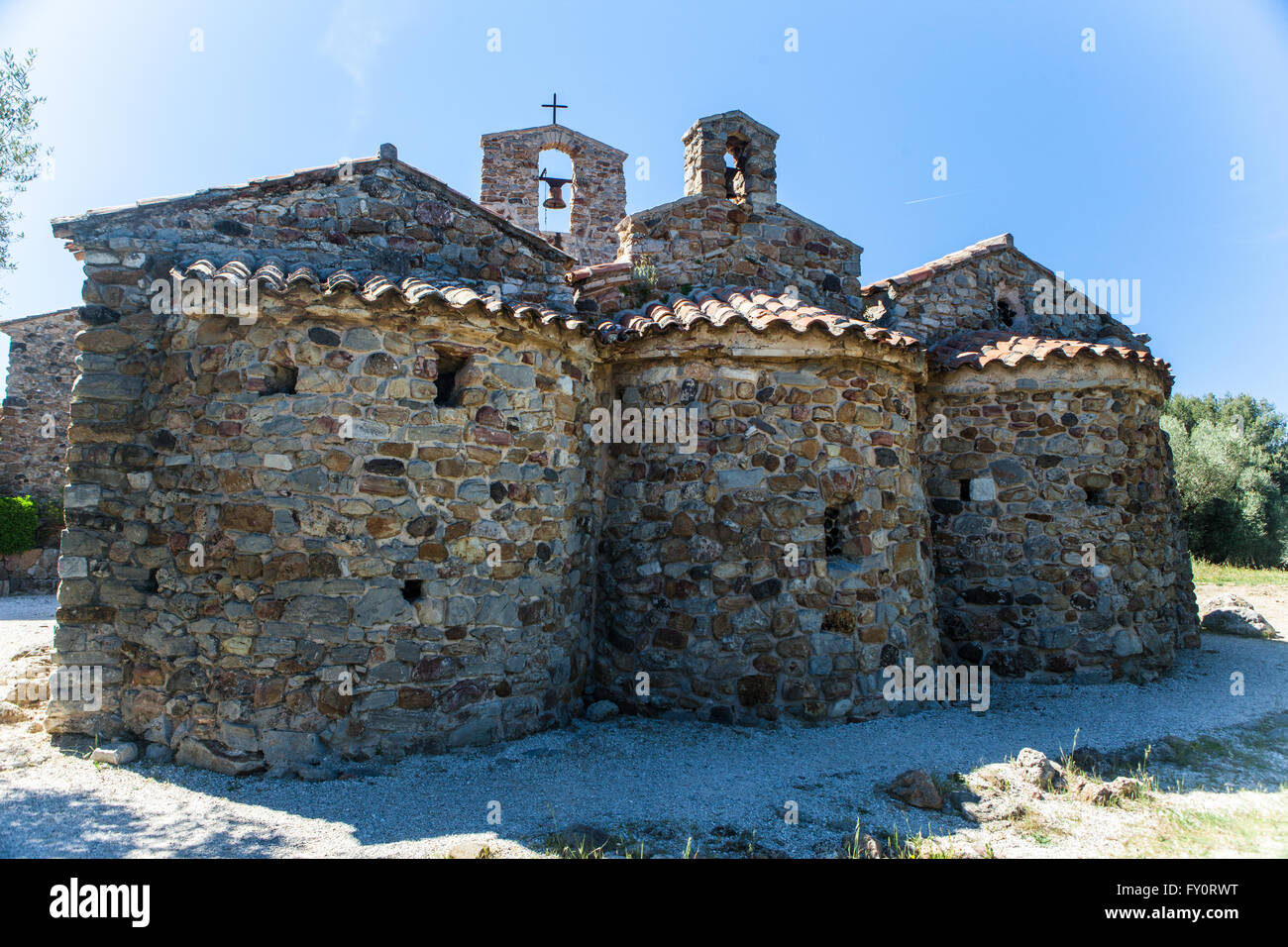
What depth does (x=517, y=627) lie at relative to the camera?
5863 mm

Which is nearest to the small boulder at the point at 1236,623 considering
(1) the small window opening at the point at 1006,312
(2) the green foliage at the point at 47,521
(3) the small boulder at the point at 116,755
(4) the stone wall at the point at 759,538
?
(1) the small window opening at the point at 1006,312

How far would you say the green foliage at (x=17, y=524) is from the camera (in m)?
13.3

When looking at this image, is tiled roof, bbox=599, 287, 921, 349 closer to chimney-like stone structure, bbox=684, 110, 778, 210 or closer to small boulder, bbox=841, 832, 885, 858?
chimney-like stone structure, bbox=684, 110, 778, 210

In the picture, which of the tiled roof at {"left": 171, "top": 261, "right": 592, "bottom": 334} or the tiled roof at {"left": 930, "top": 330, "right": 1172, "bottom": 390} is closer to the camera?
the tiled roof at {"left": 171, "top": 261, "right": 592, "bottom": 334}

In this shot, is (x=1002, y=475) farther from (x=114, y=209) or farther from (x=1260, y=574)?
(x=1260, y=574)

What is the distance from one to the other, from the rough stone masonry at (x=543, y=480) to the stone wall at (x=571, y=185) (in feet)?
15.6

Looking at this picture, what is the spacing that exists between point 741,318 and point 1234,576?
18.7 metres

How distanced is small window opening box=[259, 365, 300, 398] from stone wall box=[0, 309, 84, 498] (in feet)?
40.3

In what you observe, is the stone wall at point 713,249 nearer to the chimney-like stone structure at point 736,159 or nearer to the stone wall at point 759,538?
the chimney-like stone structure at point 736,159

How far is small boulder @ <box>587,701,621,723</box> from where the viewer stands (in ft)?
21.0

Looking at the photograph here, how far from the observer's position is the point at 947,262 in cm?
941

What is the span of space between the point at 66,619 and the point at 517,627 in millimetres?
3405

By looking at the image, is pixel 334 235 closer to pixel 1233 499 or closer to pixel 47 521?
pixel 47 521

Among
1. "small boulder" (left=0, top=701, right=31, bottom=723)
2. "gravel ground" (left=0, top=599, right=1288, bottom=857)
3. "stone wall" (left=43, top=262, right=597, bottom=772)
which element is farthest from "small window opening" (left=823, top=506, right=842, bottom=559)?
"small boulder" (left=0, top=701, right=31, bottom=723)
